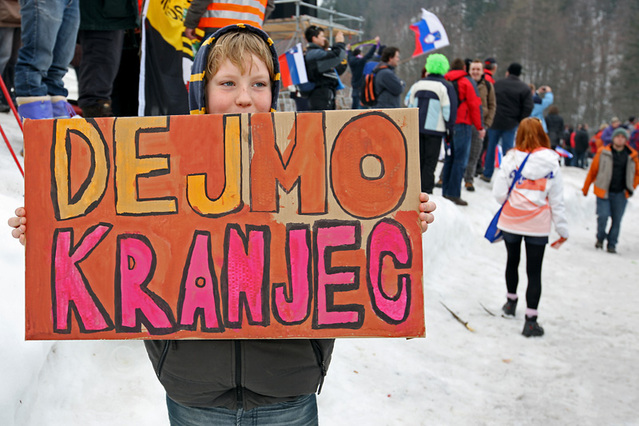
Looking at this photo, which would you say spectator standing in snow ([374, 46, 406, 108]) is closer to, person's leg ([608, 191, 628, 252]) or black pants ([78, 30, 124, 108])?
person's leg ([608, 191, 628, 252])

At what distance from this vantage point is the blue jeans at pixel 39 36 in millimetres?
3270

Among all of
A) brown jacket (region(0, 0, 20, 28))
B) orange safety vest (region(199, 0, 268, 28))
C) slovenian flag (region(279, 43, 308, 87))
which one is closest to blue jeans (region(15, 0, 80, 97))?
orange safety vest (region(199, 0, 268, 28))

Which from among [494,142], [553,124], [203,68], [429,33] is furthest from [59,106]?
[553,124]

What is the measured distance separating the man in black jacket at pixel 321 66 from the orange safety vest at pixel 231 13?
8.17 ft

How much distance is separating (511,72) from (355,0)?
3759 centimetres

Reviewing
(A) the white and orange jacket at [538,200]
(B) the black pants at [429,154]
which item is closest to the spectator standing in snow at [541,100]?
(B) the black pants at [429,154]

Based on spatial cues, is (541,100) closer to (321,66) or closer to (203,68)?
(321,66)

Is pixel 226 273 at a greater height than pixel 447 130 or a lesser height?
lesser

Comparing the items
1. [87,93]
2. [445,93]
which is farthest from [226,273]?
[445,93]

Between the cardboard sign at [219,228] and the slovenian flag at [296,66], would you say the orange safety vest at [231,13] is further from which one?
the cardboard sign at [219,228]

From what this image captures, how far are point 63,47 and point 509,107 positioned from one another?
7171mm

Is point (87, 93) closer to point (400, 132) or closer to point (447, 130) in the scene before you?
point (400, 132)

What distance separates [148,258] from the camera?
1427 mm

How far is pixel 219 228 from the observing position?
1.43 metres
